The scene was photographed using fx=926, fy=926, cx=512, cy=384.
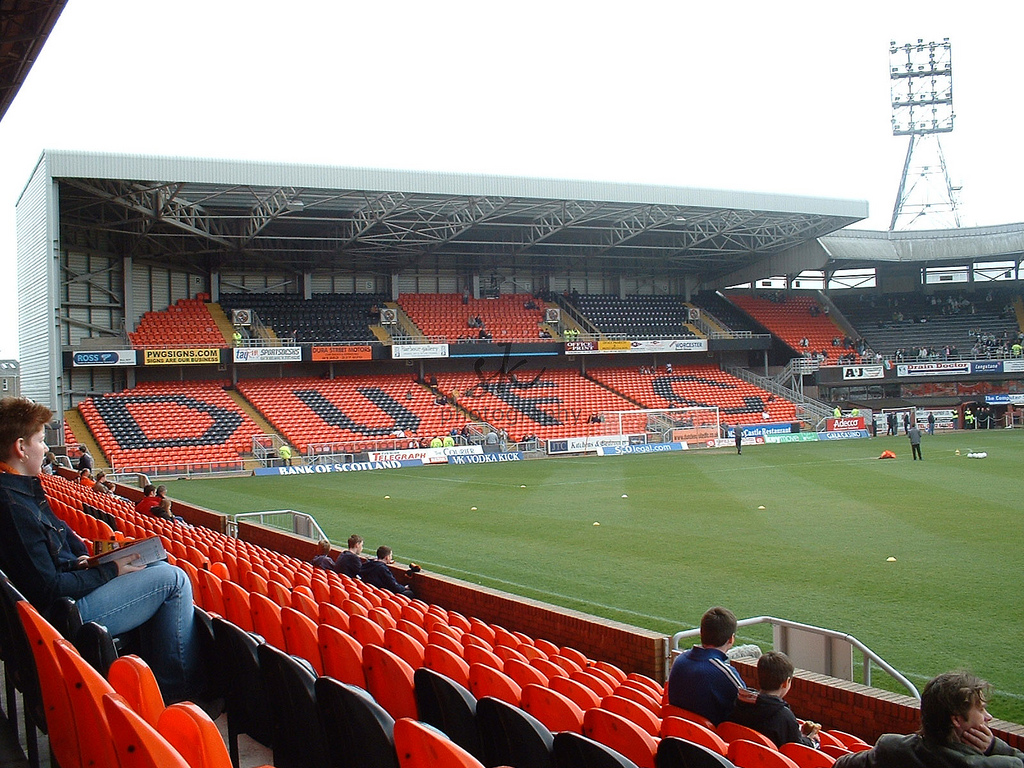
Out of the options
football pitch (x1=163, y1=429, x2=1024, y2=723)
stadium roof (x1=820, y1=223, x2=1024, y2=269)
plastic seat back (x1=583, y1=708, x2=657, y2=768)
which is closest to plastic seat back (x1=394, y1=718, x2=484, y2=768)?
plastic seat back (x1=583, y1=708, x2=657, y2=768)

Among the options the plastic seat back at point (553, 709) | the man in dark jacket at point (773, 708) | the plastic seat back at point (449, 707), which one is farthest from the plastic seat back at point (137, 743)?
the man in dark jacket at point (773, 708)

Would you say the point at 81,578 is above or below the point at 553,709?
above

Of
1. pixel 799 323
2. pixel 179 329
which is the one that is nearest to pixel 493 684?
pixel 179 329

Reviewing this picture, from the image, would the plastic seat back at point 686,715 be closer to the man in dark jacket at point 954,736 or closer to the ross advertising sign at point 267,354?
the man in dark jacket at point 954,736

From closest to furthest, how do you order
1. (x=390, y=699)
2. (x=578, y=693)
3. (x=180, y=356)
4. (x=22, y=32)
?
(x=390, y=699)
(x=578, y=693)
(x=22, y=32)
(x=180, y=356)

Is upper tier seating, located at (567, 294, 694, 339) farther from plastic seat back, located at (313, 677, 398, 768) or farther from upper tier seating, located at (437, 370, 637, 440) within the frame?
plastic seat back, located at (313, 677, 398, 768)

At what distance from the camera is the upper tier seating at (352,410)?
3719 cm

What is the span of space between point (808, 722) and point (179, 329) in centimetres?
3946

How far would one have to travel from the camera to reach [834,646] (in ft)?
22.7

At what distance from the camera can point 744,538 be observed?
14977 millimetres

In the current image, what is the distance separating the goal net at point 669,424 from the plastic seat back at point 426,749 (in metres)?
37.7

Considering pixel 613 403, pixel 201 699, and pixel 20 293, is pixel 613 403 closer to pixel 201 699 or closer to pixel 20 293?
pixel 20 293

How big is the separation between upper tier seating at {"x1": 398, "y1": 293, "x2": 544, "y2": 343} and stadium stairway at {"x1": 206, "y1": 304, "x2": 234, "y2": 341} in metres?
8.72

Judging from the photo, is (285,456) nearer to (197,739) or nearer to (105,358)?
(105,358)
